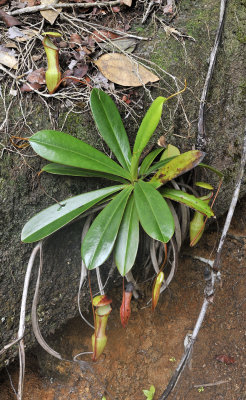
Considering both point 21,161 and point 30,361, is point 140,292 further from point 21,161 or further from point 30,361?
point 21,161

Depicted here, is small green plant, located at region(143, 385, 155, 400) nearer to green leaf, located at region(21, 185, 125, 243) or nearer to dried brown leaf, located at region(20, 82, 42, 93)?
green leaf, located at region(21, 185, 125, 243)

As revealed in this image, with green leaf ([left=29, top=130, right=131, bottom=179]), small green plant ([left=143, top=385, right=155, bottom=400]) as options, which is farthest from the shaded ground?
green leaf ([left=29, top=130, right=131, bottom=179])

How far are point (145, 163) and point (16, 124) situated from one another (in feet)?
1.81

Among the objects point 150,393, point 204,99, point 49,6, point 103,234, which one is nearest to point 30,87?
point 49,6

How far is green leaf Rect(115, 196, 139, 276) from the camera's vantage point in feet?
4.57

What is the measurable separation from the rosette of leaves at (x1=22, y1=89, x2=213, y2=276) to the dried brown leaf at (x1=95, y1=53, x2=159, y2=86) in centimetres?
20

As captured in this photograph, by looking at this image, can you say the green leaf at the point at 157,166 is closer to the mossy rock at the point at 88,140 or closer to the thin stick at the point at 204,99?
the mossy rock at the point at 88,140

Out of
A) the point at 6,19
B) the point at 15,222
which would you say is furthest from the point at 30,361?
the point at 6,19

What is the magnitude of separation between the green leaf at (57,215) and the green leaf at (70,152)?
0.11 meters

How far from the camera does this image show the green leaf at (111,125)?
4.75 feet

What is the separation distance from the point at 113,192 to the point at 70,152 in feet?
0.79

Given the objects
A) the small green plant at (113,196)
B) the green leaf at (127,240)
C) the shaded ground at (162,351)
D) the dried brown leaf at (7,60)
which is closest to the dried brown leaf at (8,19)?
the dried brown leaf at (7,60)

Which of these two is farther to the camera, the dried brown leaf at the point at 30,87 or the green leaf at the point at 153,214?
the dried brown leaf at the point at 30,87

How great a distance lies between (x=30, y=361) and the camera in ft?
6.37
